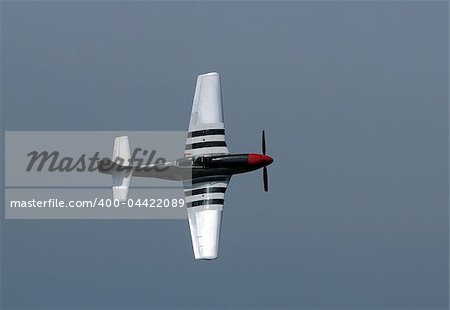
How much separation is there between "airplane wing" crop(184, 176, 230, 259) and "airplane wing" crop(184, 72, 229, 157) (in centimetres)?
136

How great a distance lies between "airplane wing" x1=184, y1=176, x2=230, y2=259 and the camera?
136ft

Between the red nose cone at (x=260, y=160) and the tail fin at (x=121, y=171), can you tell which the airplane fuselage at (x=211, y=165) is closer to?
the red nose cone at (x=260, y=160)

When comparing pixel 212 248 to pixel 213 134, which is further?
pixel 213 134

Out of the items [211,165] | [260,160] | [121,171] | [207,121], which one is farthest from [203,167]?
[121,171]

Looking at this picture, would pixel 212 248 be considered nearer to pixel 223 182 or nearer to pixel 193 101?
pixel 223 182

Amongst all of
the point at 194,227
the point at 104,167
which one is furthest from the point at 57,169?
the point at 194,227

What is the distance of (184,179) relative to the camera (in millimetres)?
43938

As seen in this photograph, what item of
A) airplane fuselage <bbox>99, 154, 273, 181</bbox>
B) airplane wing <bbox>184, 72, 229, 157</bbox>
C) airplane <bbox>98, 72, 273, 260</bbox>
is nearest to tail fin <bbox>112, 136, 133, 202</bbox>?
airplane <bbox>98, 72, 273, 260</bbox>

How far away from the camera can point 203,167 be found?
43.5 meters

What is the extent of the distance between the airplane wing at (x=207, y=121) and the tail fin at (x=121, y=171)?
2346 mm

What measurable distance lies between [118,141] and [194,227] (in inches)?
201

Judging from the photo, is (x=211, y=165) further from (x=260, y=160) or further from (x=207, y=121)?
(x=207, y=121)

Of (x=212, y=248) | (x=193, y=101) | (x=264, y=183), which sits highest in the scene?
(x=193, y=101)

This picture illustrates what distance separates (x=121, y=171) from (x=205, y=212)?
3.95 metres
